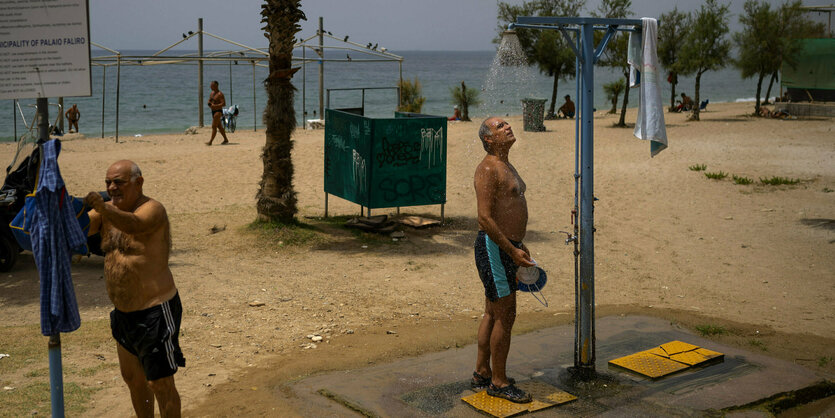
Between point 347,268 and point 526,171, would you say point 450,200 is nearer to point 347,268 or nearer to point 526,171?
point 526,171

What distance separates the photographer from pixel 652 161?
1589cm

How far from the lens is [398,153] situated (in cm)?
1029

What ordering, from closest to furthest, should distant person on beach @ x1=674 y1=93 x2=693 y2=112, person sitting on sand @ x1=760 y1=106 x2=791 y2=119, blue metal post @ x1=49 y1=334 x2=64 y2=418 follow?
blue metal post @ x1=49 y1=334 x2=64 y2=418
person sitting on sand @ x1=760 y1=106 x2=791 y2=119
distant person on beach @ x1=674 y1=93 x2=693 y2=112

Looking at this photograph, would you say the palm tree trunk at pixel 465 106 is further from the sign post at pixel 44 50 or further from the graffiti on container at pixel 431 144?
the sign post at pixel 44 50

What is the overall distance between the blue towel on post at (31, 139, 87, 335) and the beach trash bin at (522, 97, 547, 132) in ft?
64.8

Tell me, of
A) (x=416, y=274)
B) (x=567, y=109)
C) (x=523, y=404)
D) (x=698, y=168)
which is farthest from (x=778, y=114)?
(x=523, y=404)

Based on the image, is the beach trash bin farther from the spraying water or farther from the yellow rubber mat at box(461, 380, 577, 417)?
the yellow rubber mat at box(461, 380, 577, 417)

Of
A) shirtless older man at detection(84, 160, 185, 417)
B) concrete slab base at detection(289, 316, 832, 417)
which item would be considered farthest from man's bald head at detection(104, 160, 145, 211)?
concrete slab base at detection(289, 316, 832, 417)

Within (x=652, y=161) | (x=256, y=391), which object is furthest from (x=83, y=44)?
(x=652, y=161)

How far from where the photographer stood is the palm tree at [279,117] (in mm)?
10117

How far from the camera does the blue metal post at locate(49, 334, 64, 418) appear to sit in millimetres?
3547

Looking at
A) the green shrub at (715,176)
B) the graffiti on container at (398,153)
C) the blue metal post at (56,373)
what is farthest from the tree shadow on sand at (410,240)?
the blue metal post at (56,373)

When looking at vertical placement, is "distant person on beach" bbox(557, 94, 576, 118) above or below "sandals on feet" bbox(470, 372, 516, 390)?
above

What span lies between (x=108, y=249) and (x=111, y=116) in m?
48.2
